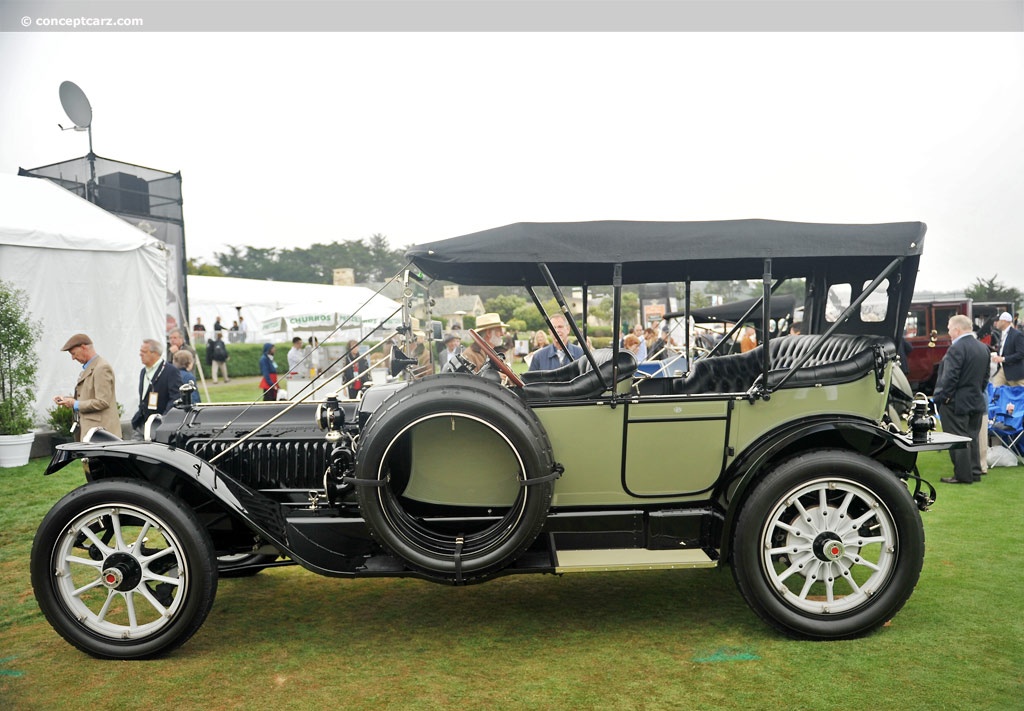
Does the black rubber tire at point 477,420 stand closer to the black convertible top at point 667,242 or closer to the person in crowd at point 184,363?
the black convertible top at point 667,242

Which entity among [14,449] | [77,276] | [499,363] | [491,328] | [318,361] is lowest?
[14,449]

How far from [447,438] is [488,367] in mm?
481

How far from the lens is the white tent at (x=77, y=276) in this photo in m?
10.4

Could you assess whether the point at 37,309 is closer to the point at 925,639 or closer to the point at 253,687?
the point at 253,687

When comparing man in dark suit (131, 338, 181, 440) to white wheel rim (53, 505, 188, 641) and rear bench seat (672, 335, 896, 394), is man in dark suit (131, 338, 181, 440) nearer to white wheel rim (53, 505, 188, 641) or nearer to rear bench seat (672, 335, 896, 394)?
white wheel rim (53, 505, 188, 641)

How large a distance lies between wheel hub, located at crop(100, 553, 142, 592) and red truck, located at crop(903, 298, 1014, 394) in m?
14.0

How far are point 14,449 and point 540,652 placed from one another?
841 centimetres

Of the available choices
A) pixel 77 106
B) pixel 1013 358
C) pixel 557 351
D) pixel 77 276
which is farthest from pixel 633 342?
pixel 77 276

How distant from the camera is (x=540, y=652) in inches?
143

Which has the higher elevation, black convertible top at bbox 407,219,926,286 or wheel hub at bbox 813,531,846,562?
black convertible top at bbox 407,219,926,286

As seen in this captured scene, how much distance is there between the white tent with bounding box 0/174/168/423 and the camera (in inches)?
408

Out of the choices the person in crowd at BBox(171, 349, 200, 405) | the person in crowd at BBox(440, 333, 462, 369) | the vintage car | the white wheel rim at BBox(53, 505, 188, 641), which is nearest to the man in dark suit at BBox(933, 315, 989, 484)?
the vintage car

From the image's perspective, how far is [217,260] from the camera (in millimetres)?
73812

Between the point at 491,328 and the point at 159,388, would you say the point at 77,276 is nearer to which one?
the point at 159,388
